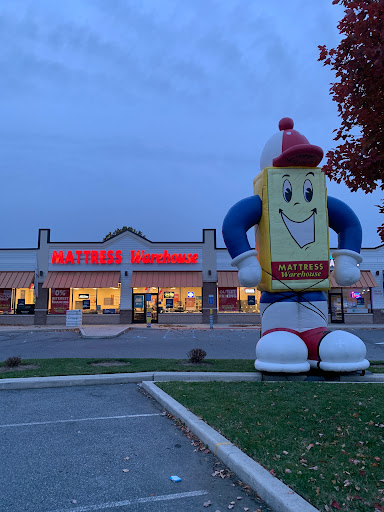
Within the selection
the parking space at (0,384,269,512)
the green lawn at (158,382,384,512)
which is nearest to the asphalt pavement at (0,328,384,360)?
the green lawn at (158,382,384,512)

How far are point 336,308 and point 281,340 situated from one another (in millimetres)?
21179

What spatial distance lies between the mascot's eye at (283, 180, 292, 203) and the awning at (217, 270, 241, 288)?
59.3ft

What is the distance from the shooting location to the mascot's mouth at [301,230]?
825 cm

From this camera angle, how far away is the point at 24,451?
173 inches

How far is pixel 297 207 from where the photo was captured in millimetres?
8312

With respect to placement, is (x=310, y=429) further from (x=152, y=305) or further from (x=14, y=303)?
(x=14, y=303)

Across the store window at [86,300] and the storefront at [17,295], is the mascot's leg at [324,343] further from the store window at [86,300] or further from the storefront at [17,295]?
the storefront at [17,295]

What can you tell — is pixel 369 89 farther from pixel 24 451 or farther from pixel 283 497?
pixel 24 451

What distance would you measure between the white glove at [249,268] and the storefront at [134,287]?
1796 cm

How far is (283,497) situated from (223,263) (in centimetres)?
2399

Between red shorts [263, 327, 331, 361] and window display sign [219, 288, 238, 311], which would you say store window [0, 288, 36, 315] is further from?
red shorts [263, 327, 331, 361]

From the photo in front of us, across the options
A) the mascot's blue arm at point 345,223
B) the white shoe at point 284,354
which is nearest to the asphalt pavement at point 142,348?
the white shoe at point 284,354

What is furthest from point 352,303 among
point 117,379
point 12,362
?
point 12,362

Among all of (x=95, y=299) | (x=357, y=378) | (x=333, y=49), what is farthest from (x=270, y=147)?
(x=95, y=299)
